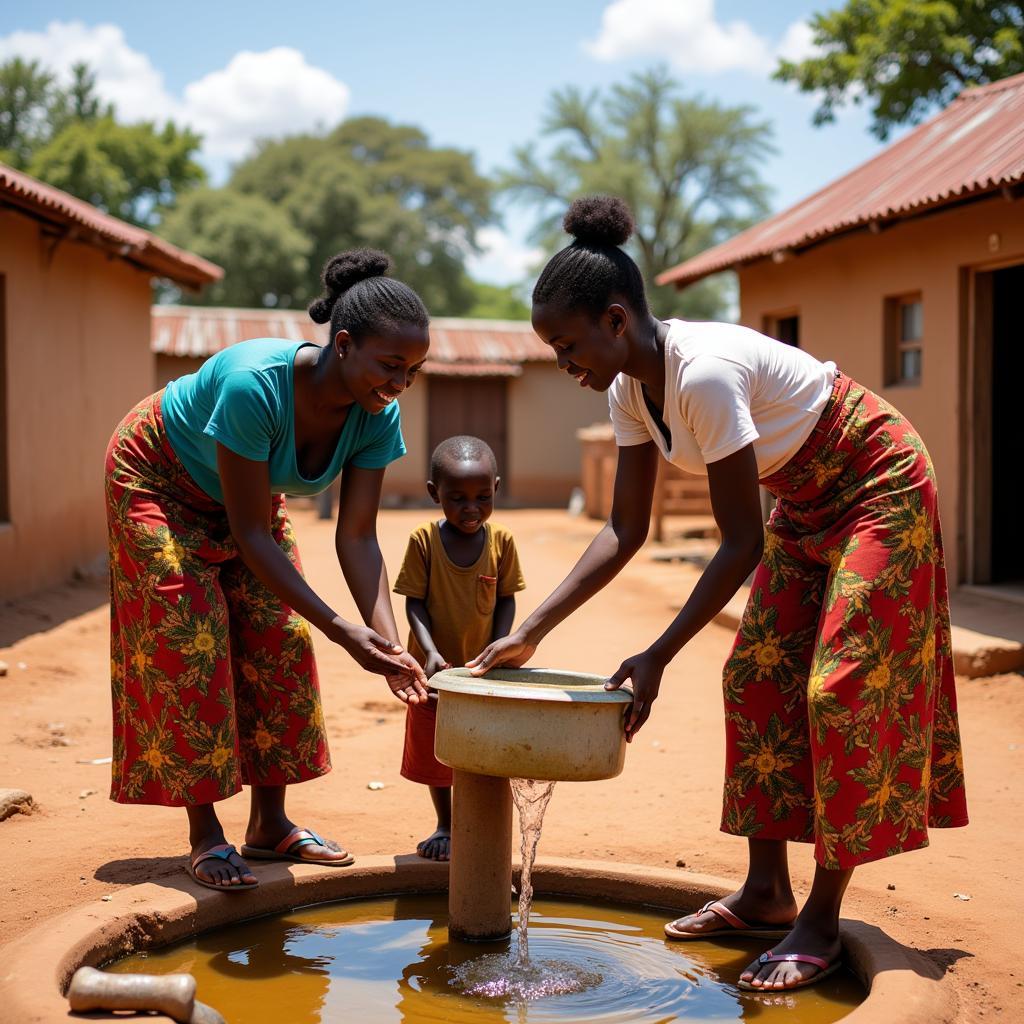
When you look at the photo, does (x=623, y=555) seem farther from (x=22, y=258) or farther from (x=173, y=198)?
(x=173, y=198)

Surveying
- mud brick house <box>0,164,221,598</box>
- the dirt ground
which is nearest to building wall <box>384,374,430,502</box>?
mud brick house <box>0,164,221,598</box>

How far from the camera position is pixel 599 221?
2746 mm

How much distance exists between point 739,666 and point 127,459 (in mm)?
1670

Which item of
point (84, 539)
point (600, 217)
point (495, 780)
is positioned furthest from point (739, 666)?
point (84, 539)

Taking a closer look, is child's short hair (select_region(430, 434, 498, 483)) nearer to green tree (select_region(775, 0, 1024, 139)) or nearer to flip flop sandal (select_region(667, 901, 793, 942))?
flip flop sandal (select_region(667, 901, 793, 942))

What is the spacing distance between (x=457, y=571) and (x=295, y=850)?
0.93 meters

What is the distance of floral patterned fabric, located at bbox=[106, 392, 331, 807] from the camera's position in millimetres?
3182

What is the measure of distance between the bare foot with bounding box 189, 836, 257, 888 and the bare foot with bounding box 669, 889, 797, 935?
110cm

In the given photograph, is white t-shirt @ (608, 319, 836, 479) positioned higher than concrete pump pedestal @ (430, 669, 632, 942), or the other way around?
white t-shirt @ (608, 319, 836, 479)

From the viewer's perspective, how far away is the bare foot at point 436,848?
3.50 meters

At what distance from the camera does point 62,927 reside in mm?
2816

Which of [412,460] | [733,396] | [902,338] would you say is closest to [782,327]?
[902,338]

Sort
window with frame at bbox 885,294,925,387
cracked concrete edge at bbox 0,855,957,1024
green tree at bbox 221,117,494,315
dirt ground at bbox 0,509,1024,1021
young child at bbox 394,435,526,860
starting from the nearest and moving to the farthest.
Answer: cracked concrete edge at bbox 0,855,957,1024 → dirt ground at bbox 0,509,1024,1021 → young child at bbox 394,435,526,860 → window with frame at bbox 885,294,925,387 → green tree at bbox 221,117,494,315

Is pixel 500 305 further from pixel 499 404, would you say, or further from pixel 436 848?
pixel 436 848
